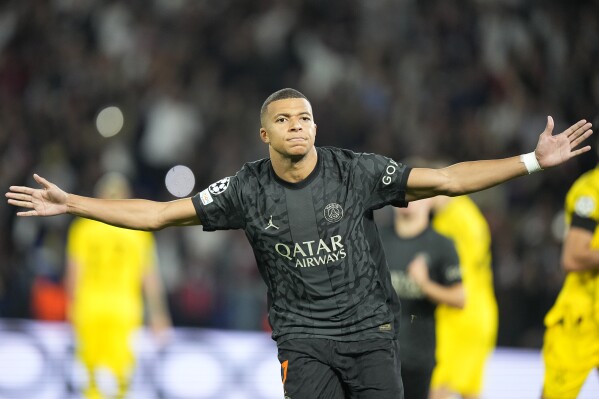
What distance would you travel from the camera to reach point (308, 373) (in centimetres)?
527

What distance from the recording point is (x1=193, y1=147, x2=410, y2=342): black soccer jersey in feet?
17.4

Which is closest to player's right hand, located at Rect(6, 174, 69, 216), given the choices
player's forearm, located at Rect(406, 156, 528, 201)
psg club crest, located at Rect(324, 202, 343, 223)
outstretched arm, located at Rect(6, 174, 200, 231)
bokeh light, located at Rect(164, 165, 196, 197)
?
outstretched arm, located at Rect(6, 174, 200, 231)

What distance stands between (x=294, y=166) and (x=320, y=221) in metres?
0.33

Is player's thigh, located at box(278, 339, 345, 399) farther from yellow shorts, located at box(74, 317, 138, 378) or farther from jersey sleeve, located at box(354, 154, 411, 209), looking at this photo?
yellow shorts, located at box(74, 317, 138, 378)

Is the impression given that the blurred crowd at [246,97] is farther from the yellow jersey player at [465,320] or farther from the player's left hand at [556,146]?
the player's left hand at [556,146]

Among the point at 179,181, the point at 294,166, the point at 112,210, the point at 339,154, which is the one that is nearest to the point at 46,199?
the point at 112,210

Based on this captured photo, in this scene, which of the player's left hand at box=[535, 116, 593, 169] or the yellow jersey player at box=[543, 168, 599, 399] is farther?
the yellow jersey player at box=[543, 168, 599, 399]

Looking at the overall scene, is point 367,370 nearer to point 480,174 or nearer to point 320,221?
point 320,221

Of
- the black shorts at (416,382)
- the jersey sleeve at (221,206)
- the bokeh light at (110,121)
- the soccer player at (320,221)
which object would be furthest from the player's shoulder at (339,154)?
the bokeh light at (110,121)

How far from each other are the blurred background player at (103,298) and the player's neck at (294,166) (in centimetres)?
539

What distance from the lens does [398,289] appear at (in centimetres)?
717

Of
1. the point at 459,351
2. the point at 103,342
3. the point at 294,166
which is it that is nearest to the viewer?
the point at 294,166

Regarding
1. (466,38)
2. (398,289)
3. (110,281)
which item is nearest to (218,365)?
(110,281)

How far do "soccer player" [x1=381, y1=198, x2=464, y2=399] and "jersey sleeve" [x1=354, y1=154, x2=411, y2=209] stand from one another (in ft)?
5.59
